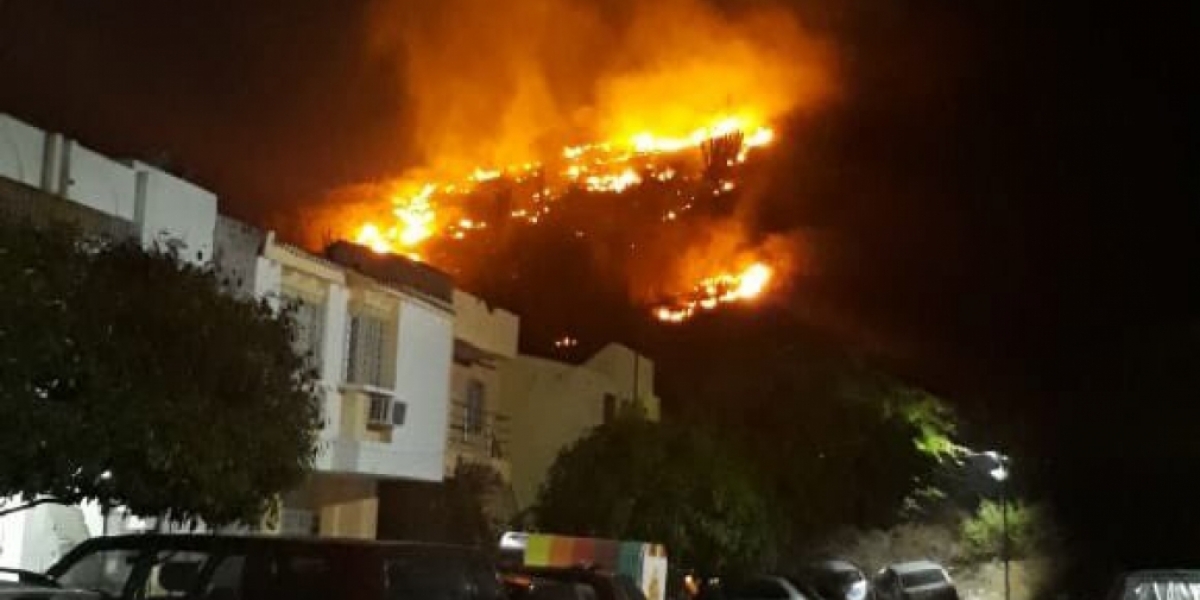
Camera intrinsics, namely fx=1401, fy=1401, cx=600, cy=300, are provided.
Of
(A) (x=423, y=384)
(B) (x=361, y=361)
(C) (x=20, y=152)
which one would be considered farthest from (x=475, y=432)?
(C) (x=20, y=152)

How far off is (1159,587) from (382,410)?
12020 mm

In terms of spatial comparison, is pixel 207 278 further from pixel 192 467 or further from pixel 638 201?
pixel 638 201

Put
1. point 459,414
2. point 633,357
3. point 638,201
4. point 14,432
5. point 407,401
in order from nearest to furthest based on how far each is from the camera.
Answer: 1. point 14,432
2. point 407,401
3. point 459,414
4. point 633,357
5. point 638,201

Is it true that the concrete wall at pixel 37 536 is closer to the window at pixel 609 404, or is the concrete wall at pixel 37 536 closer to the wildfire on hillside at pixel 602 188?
the window at pixel 609 404

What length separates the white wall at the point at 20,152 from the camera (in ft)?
51.7

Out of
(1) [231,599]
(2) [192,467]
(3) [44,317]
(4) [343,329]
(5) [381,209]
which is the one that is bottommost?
(1) [231,599]

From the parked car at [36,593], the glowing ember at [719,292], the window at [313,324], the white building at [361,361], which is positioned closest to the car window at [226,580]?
the parked car at [36,593]

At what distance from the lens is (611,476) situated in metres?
24.8

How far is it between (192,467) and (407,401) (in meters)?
13.5

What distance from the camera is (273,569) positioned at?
852 cm

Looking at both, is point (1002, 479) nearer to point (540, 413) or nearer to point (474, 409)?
point (540, 413)

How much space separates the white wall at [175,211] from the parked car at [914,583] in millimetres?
16393

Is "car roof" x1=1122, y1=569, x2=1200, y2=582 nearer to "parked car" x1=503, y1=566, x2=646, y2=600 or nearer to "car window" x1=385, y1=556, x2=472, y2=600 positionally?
"parked car" x1=503, y1=566, x2=646, y2=600

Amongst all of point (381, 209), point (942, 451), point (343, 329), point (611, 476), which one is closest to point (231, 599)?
point (343, 329)
